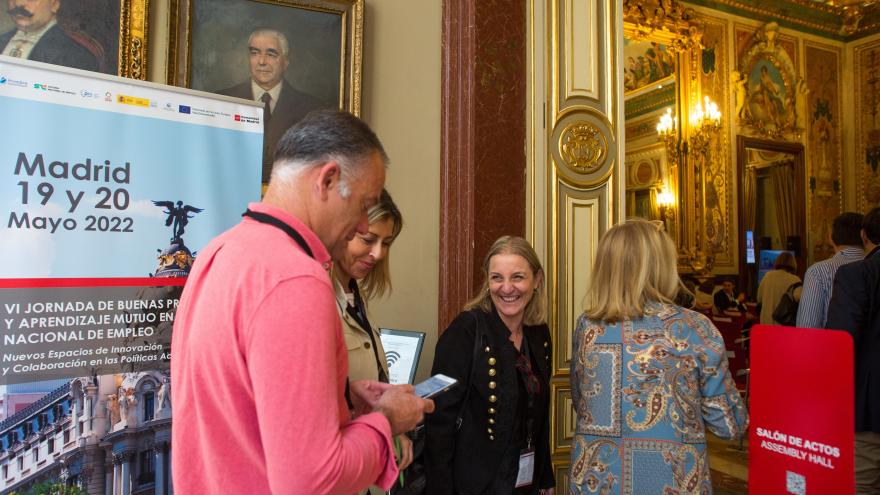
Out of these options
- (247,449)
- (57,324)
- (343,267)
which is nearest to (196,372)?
(247,449)

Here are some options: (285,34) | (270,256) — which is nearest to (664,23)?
(285,34)

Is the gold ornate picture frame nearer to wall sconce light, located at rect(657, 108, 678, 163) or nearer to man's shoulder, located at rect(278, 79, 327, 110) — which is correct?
man's shoulder, located at rect(278, 79, 327, 110)

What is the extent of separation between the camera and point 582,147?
354 centimetres

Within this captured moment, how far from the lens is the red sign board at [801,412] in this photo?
1.79 meters

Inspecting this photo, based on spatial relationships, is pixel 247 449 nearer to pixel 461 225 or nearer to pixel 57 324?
pixel 57 324

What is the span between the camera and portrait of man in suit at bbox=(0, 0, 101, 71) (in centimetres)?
244

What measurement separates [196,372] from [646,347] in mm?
1483

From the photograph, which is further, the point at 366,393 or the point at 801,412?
the point at 801,412

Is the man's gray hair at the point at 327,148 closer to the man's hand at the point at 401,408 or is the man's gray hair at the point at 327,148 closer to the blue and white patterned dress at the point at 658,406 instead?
the man's hand at the point at 401,408

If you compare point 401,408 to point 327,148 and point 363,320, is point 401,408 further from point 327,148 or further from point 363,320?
point 363,320

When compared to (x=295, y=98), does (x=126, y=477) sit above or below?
below

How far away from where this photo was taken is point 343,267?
6.06 feet

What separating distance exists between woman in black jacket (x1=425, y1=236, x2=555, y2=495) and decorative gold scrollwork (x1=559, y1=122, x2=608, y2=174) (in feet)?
4.36

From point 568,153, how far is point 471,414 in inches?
75.1
